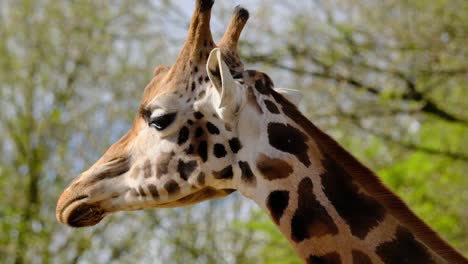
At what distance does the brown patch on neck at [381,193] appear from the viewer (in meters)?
4.52

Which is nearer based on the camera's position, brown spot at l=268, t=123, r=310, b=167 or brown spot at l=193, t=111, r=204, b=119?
brown spot at l=268, t=123, r=310, b=167

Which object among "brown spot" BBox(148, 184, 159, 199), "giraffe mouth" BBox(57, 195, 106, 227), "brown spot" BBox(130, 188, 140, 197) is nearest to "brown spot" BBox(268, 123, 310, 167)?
"brown spot" BBox(148, 184, 159, 199)

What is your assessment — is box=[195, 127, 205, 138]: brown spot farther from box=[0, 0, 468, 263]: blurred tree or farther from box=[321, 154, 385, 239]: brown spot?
box=[0, 0, 468, 263]: blurred tree

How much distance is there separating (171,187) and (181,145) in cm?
25

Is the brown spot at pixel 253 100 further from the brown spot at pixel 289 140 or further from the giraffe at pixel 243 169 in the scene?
the brown spot at pixel 289 140

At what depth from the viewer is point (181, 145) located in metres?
5.00

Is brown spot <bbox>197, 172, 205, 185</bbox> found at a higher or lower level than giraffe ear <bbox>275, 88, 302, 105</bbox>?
lower

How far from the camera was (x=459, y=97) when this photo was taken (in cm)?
1543

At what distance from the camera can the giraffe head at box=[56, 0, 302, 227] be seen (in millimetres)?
4898

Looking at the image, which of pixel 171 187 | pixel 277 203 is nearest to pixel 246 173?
pixel 277 203

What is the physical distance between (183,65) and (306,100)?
8.92 meters

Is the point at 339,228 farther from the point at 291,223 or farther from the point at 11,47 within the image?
the point at 11,47

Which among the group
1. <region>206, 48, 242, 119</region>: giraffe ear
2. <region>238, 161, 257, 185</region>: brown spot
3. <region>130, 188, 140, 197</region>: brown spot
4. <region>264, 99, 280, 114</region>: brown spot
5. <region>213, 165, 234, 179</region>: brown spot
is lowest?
<region>130, 188, 140, 197</region>: brown spot

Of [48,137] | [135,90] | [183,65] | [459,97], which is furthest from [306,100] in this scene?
[183,65]
